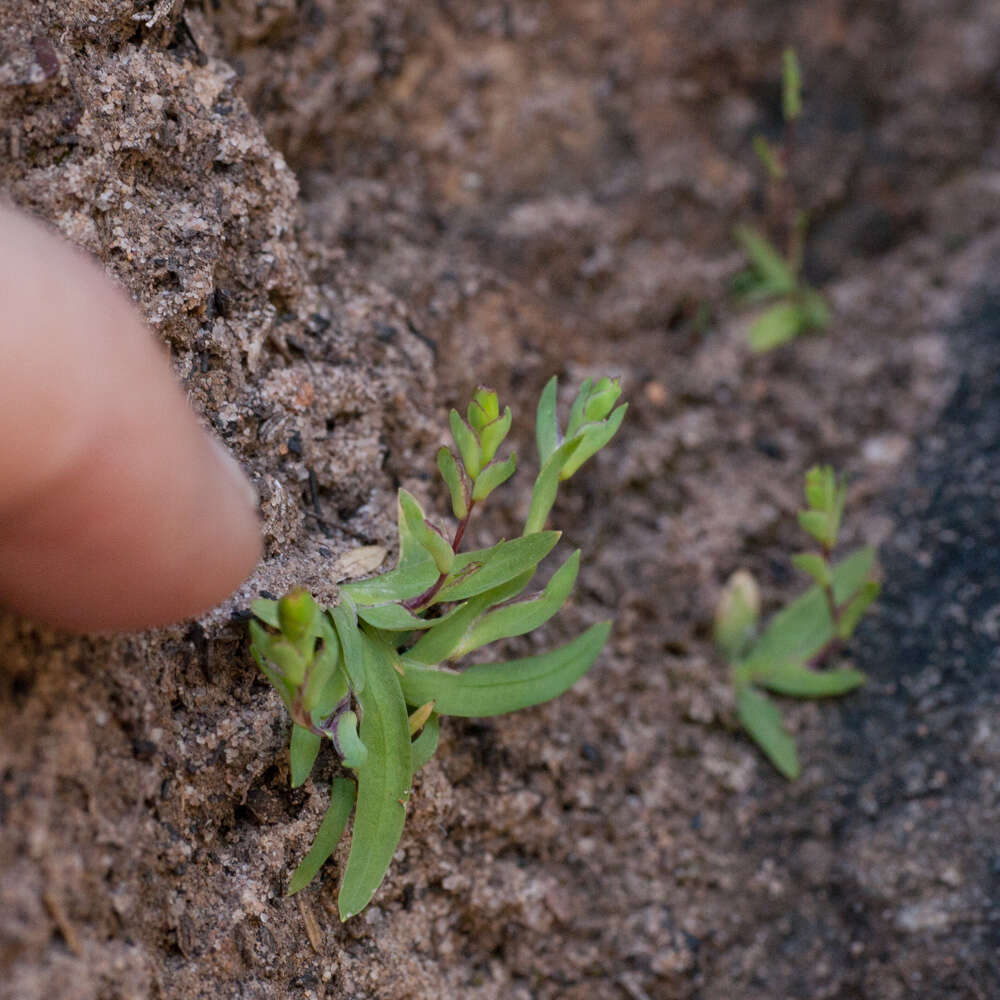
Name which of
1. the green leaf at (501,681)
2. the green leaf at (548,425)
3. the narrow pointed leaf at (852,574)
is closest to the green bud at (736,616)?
the narrow pointed leaf at (852,574)

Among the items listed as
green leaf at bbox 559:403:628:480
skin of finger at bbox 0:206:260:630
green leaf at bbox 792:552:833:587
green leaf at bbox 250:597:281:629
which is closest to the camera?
skin of finger at bbox 0:206:260:630

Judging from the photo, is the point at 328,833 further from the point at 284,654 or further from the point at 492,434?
the point at 492,434

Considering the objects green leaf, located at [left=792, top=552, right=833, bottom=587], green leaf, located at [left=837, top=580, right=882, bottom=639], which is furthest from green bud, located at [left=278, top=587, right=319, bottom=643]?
green leaf, located at [left=837, top=580, right=882, bottom=639]

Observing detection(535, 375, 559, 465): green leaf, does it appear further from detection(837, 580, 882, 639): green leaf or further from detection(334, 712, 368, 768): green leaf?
detection(837, 580, 882, 639): green leaf

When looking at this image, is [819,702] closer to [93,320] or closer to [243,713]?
[243,713]

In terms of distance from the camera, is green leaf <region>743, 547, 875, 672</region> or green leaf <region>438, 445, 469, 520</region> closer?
green leaf <region>438, 445, 469, 520</region>

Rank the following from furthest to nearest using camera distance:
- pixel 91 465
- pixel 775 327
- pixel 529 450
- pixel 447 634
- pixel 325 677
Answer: pixel 775 327
pixel 529 450
pixel 447 634
pixel 325 677
pixel 91 465

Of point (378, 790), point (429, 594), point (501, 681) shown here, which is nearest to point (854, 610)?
→ point (501, 681)
